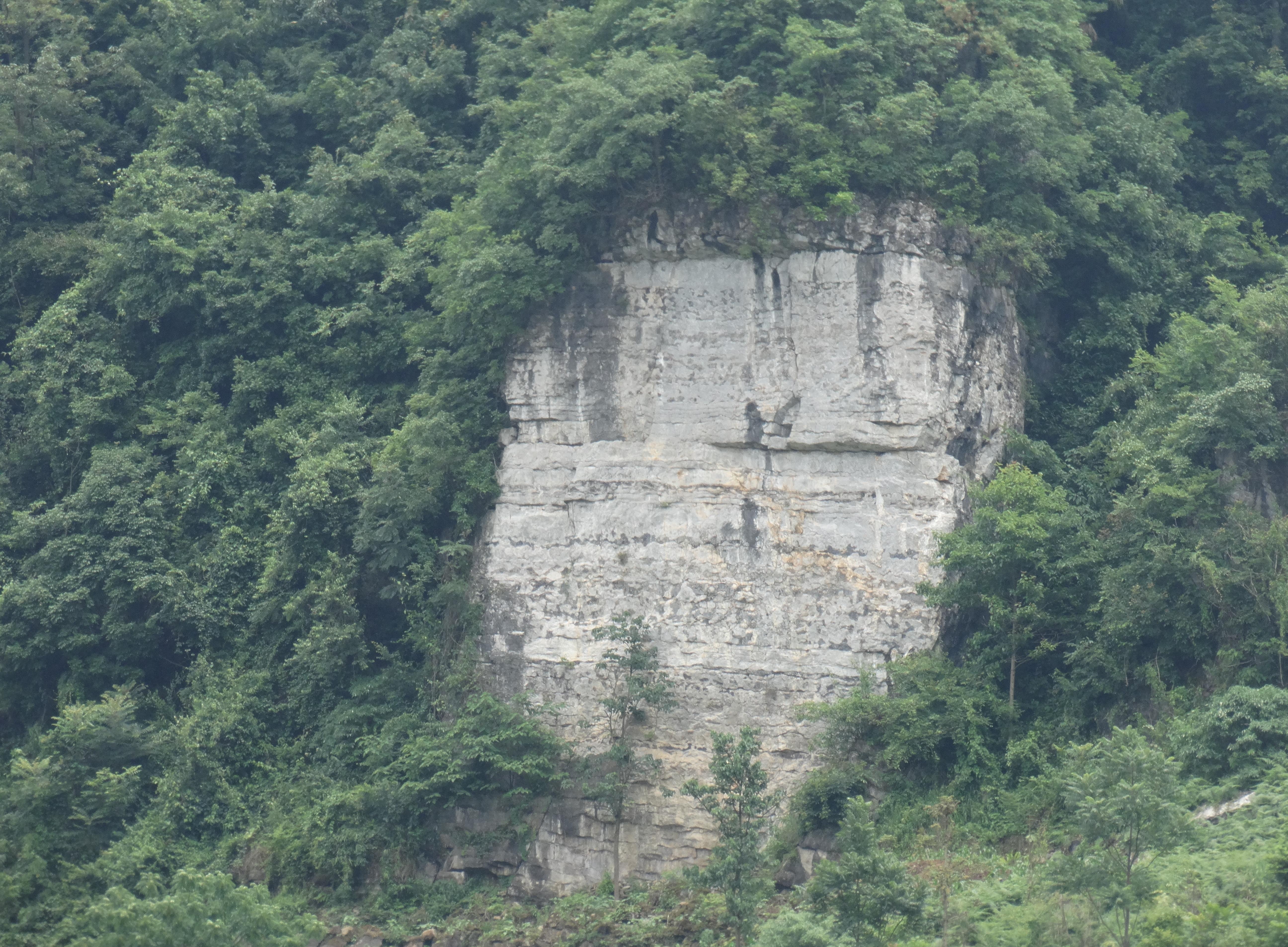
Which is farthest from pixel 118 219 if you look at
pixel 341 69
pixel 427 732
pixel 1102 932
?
pixel 1102 932

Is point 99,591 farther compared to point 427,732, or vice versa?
point 99,591

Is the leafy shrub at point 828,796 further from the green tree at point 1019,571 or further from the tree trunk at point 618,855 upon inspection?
the tree trunk at point 618,855

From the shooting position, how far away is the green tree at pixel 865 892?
54.0 feet

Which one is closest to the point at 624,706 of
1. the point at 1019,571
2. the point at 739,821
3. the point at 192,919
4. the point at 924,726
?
the point at 739,821

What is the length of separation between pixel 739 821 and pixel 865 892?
399 cm

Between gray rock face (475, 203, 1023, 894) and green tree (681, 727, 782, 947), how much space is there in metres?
1.16

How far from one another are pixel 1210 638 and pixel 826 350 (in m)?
5.87

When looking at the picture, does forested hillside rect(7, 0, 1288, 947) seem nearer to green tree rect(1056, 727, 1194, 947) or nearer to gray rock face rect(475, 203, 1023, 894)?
green tree rect(1056, 727, 1194, 947)

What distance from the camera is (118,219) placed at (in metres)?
27.1

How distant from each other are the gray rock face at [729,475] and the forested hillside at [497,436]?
54cm

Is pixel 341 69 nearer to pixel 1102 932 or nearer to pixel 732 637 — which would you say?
pixel 732 637

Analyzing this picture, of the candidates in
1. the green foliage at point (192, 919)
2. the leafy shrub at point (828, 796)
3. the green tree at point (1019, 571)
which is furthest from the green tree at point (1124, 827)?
the green foliage at point (192, 919)

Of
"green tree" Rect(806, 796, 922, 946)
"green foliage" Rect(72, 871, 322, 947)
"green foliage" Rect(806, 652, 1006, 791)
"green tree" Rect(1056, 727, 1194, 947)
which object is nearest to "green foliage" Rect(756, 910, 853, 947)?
"green tree" Rect(806, 796, 922, 946)

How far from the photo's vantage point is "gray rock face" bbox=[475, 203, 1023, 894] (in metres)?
→ 22.4
